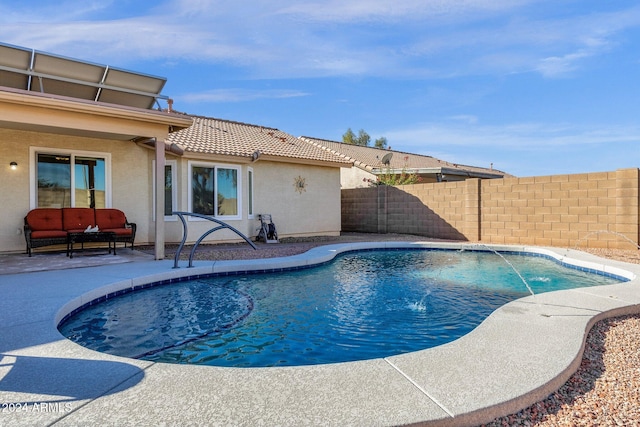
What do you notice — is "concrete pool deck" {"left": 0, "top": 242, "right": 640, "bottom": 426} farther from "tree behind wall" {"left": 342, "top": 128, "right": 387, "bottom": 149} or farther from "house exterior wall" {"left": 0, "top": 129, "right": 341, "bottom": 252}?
"tree behind wall" {"left": 342, "top": 128, "right": 387, "bottom": 149}

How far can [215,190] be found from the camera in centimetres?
1301

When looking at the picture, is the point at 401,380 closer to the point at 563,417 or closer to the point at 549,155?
the point at 563,417

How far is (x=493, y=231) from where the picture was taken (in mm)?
13969

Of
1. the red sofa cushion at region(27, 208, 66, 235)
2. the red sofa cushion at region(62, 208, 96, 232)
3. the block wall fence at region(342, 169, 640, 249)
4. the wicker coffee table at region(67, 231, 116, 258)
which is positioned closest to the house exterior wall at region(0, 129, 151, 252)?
the red sofa cushion at region(27, 208, 66, 235)

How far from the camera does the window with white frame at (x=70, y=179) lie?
10430 millimetres

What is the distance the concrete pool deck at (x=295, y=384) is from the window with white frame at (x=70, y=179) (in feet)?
24.7

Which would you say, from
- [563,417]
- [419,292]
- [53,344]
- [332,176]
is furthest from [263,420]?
[332,176]

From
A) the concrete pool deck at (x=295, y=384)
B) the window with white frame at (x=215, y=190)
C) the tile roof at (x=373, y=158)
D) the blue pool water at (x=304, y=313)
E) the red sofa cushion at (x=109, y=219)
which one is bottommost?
the blue pool water at (x=304, y=313)

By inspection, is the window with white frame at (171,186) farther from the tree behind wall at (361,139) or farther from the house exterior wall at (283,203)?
the tree behind wall at (361,139)

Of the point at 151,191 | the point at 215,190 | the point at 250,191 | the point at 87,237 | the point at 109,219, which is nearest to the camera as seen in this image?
the point at 87,237

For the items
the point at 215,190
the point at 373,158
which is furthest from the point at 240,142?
the point at 373,158

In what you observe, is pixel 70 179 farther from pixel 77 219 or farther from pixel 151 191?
pixel 151 191

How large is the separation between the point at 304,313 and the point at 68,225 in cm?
784

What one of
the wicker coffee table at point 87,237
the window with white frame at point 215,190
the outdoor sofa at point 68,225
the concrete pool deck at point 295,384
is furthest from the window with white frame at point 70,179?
the concrete pool deck at point 295,384
